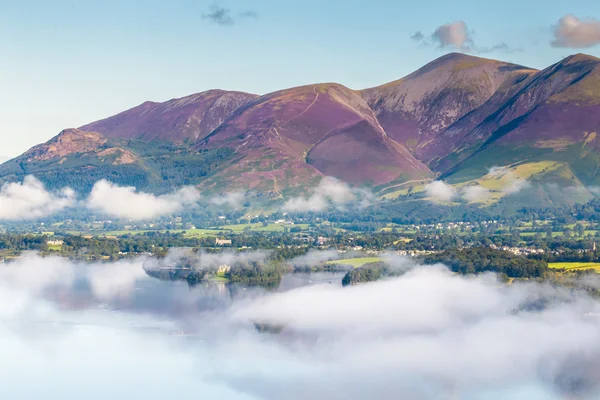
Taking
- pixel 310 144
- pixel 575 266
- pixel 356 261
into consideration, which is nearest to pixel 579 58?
pixel 310 144

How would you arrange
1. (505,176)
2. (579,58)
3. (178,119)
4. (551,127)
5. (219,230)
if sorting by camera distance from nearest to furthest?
(219,230)
(505,176)
(551,127)
(579,58)
(178,119)

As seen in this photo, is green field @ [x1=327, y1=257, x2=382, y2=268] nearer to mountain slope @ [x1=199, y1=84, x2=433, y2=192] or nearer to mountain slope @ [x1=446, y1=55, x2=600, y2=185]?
mountain slope @ [x1=446, y1=55, x2=600, y2=185]

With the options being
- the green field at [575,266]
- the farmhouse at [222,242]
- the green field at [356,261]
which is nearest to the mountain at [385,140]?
the farmhouse at [222,242]

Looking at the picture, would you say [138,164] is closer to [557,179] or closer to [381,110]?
[381,110]

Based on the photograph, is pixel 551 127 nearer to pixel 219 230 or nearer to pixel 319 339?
pixel 219 230

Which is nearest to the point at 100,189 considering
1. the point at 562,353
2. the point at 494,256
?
the point at 494,256

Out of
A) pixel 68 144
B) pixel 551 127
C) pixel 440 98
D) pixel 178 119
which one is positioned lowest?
pixel 551 127

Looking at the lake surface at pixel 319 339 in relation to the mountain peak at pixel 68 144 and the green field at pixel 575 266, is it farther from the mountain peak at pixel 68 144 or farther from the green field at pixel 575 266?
the mountain peak at pixel 68 144
